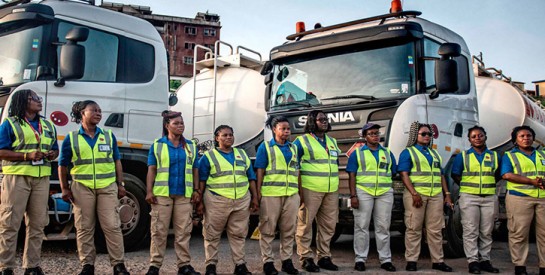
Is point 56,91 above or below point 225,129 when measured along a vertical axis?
above

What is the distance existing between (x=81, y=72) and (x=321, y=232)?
2994 mm

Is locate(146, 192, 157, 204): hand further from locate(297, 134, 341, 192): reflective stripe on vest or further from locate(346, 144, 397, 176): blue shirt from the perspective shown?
locate(346, 144, 397, 176): blue shirt

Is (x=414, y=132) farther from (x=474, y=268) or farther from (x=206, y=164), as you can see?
(x=206, y=164)

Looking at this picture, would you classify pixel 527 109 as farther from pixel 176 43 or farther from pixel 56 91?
pixel 176 43

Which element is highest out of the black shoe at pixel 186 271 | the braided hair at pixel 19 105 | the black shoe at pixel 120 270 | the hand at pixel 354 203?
the braided hair at pixel 19 105

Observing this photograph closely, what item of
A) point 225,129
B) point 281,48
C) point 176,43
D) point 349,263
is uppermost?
point 176,43

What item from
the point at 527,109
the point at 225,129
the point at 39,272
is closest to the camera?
the point at 39,272

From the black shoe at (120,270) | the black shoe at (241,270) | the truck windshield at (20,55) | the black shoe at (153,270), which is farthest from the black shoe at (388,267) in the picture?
the truck windshield at (20,55)

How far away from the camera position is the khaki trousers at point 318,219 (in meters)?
5.54

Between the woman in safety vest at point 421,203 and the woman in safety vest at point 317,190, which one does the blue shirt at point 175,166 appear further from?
the woman in safety vest at point 421,203

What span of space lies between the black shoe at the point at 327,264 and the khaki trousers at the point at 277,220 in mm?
443

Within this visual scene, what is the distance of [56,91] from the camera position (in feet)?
18.7

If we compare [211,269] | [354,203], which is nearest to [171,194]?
[211,269]

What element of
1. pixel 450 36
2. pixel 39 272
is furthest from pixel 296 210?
pixel 450 36
